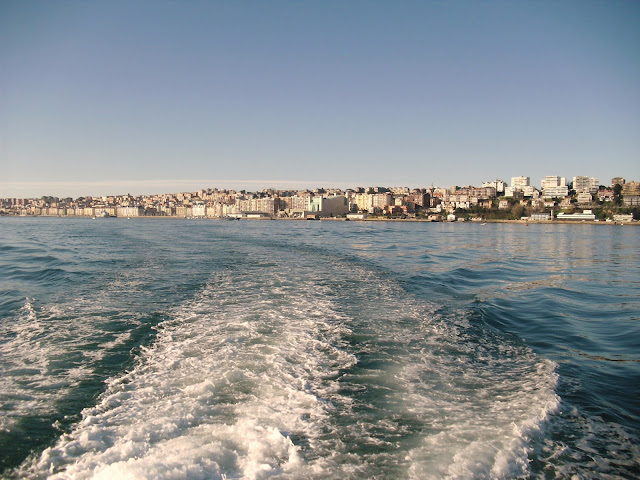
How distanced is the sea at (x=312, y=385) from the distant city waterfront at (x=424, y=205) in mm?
84464

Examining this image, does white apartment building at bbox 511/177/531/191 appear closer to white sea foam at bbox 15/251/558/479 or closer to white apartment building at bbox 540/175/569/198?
white apartment building at bbox 540/175/569/198

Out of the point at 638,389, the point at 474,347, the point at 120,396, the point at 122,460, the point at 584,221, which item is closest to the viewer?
the point at 122,460

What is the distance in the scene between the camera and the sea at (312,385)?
2432mm

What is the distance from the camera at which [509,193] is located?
12756 centimetres

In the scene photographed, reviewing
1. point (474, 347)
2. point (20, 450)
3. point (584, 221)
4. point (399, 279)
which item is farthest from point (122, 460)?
point (584, 221)

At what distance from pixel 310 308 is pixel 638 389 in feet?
13.6

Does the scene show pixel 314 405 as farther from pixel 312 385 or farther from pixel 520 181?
pixel 520 181

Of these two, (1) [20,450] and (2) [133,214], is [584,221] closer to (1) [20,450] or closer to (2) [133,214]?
(1) [20,450]

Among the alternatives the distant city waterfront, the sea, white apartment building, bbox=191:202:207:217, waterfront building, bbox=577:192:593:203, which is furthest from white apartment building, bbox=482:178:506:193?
the sea

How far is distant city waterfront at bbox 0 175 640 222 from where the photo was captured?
88750mm

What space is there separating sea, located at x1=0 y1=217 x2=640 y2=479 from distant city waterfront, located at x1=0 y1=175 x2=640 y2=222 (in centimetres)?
8446

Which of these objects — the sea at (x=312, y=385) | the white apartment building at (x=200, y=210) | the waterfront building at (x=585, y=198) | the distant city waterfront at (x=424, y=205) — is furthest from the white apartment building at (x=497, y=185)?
the sea at (x=312, y=385)

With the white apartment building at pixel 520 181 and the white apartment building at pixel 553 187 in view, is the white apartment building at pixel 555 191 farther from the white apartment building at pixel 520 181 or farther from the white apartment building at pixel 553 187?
the white apartment building at pixel 520 181

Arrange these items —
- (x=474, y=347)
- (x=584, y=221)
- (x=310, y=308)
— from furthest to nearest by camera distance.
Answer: (x=584, y=221), (x=310, y=308), (x=474, y=347)
